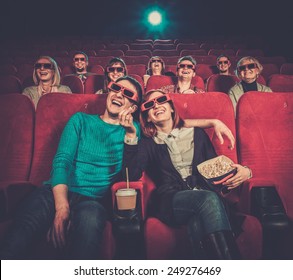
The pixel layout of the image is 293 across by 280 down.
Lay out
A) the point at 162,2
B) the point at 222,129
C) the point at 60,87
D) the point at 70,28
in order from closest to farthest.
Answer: the point at 222,129
the point at 60,87
the point at 162,2
the point at 70,28

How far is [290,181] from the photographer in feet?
2.38

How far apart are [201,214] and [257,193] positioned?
134 mm

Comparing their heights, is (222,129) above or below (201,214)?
above

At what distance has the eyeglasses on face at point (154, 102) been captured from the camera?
2.35ft

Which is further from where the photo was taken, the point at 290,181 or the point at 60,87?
the point at 60,87

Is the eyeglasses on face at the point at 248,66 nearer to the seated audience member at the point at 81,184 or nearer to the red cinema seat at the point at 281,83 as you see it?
the red cinema seat at the point at 281,83

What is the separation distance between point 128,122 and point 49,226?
0.89 feet

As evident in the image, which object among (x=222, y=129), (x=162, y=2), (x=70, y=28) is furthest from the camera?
(x=70, y=28)

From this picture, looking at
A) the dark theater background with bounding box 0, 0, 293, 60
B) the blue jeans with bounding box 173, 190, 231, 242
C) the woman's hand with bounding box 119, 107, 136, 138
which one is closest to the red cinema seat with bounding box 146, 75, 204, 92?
the woman's hand with bounding box 119, 107, 136, 138

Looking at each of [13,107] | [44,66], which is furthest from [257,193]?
[44,66]

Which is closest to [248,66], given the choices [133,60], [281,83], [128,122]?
[281,83]

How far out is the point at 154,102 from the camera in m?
0.72
